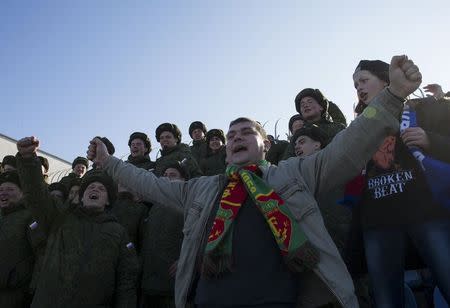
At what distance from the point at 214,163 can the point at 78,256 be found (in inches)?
146

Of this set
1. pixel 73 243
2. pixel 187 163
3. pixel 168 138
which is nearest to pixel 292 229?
pixel 73 243

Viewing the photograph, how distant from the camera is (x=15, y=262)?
188 inches

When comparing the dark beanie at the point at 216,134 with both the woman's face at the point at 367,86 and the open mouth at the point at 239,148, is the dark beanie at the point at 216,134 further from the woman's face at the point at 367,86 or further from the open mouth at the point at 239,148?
the open mouth at the point at 239,148

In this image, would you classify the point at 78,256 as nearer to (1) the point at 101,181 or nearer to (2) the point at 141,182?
(1) the point at 101,181

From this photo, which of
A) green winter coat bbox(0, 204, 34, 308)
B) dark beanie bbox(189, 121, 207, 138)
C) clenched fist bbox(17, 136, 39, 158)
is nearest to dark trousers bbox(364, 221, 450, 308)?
clenched fist bbox(17, 136, 39, 158)

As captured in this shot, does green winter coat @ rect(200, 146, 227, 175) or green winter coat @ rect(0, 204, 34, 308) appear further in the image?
green winter coat @ rect(200, 146, 227, 175)

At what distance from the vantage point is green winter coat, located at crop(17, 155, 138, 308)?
3.79 metres

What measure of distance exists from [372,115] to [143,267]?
3.69 m

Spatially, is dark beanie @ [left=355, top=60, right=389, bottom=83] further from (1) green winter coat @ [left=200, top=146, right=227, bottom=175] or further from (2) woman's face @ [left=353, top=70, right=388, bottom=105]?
(1) green winter coat @ [left=200, top=146, right=227, bottom=175]

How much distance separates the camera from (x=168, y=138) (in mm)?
7414

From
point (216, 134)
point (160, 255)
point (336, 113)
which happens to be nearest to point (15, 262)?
point (160, 255)

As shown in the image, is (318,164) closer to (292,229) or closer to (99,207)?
(292,229)

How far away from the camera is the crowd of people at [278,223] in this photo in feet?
7.73

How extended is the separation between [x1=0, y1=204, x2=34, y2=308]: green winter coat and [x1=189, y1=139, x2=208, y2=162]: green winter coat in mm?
3662
